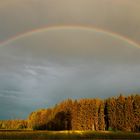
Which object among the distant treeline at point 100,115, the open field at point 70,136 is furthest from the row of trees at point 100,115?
the open field at point 70,136

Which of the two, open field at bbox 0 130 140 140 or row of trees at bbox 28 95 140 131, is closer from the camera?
open field at bbox 0 130 140 140

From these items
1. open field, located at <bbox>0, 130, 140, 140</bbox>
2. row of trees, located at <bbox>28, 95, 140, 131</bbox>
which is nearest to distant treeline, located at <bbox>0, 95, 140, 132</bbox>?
row of trees, located at <bbox>28, 95, 140, 131</bbox>

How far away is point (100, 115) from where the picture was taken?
12244 cm

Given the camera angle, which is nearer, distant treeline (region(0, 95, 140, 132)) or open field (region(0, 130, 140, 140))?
open field (region(0, 130, 140, 140))

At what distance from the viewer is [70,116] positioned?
448ft

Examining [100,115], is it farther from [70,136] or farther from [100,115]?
[70,136]

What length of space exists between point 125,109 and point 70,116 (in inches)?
1332

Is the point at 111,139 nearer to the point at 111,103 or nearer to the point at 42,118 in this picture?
the point at 111,103

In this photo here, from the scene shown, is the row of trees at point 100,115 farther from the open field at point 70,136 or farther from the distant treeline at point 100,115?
the open field at point 70,136

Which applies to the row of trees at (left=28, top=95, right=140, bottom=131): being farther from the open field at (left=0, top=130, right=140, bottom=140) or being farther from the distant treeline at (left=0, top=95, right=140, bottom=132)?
the open field at (left=0, top=130, right=140, bottom=140)

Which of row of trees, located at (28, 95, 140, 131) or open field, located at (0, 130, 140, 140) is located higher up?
row of trees, located at (28, 95, 140, 131)

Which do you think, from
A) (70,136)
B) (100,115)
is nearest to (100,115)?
(100,115)

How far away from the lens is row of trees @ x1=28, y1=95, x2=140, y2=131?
10719 centimetres

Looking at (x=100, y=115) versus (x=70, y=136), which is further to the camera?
(x=100, y=115)
